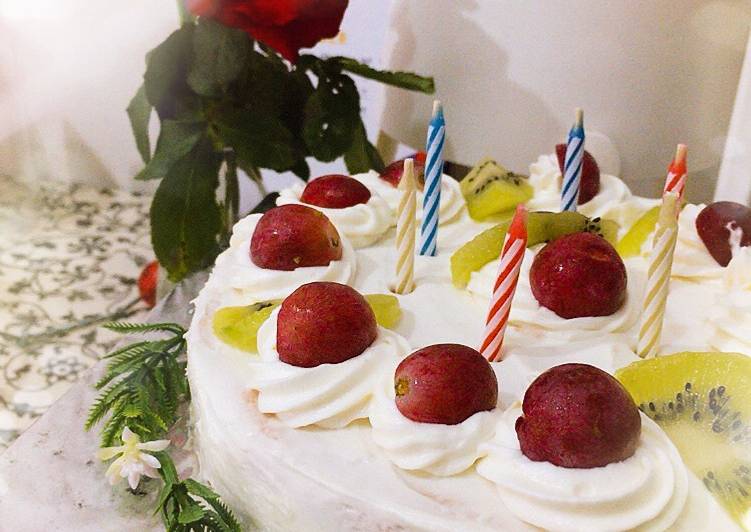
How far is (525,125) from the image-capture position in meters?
2.33

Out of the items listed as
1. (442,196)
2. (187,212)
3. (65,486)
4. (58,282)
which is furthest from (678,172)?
(58,282)

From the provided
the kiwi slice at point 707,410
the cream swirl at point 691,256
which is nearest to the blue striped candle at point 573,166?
the cream swirl at point 691,256

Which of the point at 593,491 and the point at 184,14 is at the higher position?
the point at 184,14

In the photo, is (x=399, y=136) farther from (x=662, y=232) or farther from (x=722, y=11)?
(x=662, y=232)

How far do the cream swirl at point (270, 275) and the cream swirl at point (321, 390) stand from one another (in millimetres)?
279

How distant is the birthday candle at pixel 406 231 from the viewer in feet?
5.46

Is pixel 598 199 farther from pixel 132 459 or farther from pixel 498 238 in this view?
pixel 132 459

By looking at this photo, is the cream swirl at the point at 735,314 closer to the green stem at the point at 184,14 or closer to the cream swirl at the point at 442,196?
the cream swirl at the point at 442,196

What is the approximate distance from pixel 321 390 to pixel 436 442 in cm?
22

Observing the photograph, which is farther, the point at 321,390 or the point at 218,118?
the point at 218,118

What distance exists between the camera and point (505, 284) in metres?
1.45

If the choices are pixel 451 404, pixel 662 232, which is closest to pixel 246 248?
pixel 451 404

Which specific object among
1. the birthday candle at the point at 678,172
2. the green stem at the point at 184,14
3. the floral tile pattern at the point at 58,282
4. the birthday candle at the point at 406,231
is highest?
the green stem at the point at 184,14

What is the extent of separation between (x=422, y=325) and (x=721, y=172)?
120 cm
